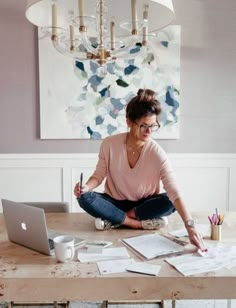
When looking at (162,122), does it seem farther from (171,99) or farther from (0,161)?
(0,161)

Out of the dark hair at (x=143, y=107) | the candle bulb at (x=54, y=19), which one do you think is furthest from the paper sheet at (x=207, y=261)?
the candle bulb at (x=54, y=19)

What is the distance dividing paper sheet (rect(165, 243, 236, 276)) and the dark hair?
2.40 feet

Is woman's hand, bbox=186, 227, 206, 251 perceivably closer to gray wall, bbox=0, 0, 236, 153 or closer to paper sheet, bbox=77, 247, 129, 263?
paper sheet, bbox=77, 247, 129, 263

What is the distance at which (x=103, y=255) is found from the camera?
130 cm

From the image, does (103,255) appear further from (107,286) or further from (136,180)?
(136,180)

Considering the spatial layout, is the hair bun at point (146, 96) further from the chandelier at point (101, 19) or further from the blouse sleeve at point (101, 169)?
A: the blouse sleeve at point (101, 169)

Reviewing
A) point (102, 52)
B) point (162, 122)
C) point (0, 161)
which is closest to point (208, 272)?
point (102, 52)

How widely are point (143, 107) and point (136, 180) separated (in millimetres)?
389

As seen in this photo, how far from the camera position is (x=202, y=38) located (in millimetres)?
2955

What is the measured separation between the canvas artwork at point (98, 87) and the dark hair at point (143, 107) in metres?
1.20

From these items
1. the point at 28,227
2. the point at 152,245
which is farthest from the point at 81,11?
the point at 152,245

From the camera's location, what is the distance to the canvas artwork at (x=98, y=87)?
2.90m

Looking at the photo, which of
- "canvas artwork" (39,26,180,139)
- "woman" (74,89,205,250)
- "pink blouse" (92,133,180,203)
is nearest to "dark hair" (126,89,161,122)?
"woman" (74,89,205,250)

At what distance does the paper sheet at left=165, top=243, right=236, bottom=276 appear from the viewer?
118 centimetres
